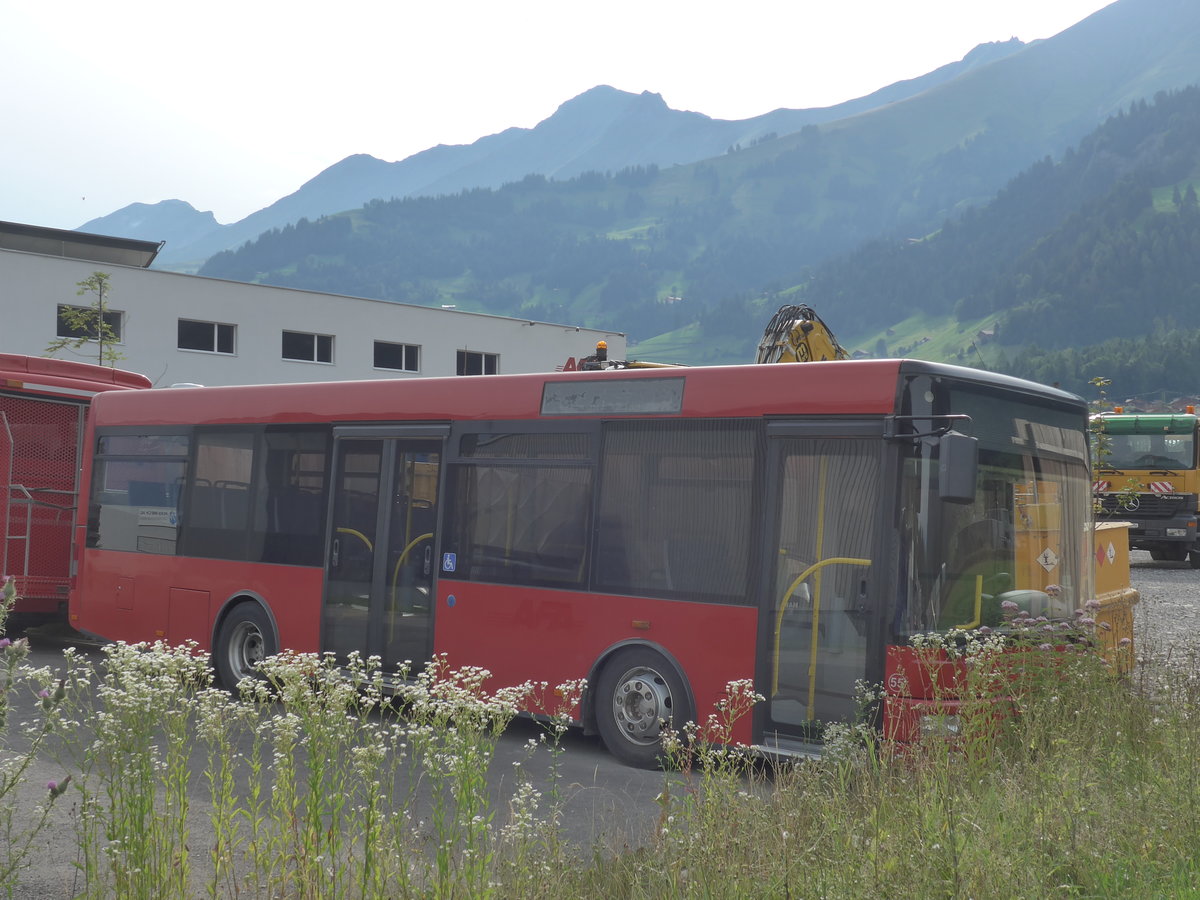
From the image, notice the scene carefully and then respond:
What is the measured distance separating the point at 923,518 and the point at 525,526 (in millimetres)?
3182

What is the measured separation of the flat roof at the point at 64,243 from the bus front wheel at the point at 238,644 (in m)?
39.3

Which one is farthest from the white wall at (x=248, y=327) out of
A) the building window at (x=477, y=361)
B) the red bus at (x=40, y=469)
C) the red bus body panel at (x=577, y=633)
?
the red bus body panel at (x=577, y=633)

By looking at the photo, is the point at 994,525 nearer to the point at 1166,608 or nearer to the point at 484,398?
the point at 484,398

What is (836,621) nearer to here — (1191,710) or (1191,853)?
(1191,710)

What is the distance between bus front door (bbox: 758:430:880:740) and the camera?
7516 mm

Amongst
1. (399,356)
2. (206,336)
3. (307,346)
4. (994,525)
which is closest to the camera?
(994,525)

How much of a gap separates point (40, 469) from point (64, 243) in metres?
38.6

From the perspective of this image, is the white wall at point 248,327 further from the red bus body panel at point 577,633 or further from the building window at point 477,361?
the red bus body panel at point 577,633

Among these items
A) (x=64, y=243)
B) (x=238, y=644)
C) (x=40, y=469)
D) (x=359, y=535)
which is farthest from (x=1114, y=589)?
(x=64, y=243)

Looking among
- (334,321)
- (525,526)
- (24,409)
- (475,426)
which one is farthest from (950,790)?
(334,321)

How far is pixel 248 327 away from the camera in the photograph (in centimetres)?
4831

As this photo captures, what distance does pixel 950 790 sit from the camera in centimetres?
518

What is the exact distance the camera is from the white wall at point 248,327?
137ft

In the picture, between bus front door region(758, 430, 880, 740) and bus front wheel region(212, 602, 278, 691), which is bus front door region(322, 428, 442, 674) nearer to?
bus front wheel region(212, 602, 278, 691)
